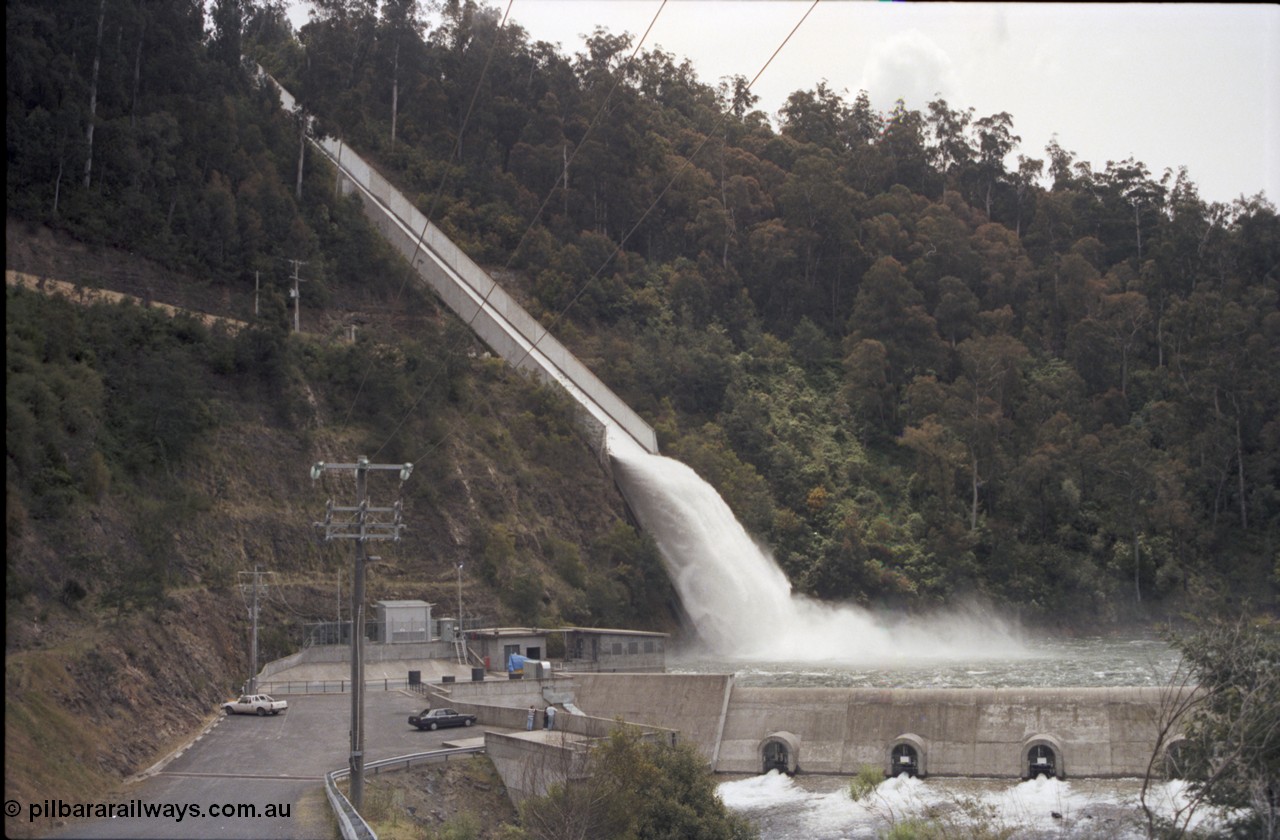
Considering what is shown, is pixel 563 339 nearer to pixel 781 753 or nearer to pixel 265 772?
pixel 781 753

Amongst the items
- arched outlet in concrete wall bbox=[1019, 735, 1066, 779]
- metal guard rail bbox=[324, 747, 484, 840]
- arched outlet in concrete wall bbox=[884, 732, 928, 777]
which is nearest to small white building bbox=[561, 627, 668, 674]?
arched outlet in concrete wall bbox=[884, 732, 928, 777]

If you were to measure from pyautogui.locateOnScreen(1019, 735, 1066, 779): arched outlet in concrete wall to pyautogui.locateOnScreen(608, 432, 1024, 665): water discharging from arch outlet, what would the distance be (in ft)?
57.7

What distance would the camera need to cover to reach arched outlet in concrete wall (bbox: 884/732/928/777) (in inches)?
969

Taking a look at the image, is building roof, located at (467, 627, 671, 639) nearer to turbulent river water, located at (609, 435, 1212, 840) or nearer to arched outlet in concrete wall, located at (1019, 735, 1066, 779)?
turbulent river water, located at (609, 435, 1212, 840)

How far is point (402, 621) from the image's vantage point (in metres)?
36.3

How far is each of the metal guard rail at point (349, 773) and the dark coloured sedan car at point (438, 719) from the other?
94.3 inches

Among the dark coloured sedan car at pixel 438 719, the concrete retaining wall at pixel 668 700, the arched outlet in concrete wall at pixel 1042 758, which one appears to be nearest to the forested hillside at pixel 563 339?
the dark coloured sedan car at pixel 438 719

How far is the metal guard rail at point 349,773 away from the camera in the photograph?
13.3 m

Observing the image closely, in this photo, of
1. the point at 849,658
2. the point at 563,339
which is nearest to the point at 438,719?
the point at 849,658

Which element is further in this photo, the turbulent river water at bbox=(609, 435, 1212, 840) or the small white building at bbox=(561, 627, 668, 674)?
the small white building at bbox=(561, 627, 668, 674)

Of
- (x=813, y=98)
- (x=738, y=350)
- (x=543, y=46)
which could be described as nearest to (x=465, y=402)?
(x=738, y=350)

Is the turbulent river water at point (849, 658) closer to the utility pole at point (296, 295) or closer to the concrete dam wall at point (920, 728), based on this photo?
the concrete dam wall at point (920, 728)

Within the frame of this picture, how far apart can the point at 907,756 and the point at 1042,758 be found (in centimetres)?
275

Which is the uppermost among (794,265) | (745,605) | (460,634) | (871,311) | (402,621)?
(794,265)
